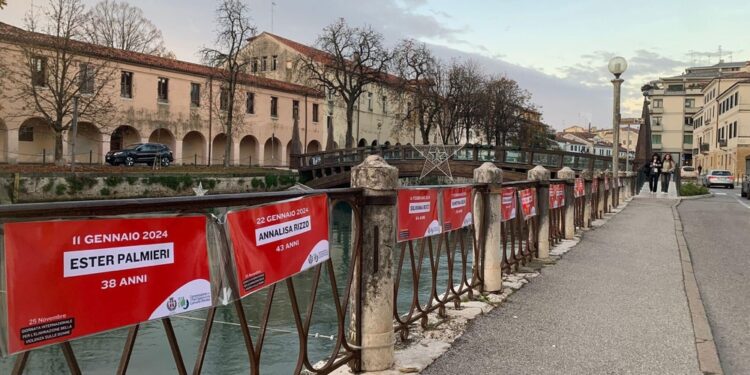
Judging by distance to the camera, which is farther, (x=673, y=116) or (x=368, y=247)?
(x=673, y=116)

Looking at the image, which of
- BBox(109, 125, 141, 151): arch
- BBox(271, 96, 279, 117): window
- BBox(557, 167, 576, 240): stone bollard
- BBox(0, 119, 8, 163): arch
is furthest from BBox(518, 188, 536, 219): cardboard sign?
BBox(271, 96, 279, 117): window

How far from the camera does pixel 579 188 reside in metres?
13.8

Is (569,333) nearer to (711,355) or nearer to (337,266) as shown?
(711,355)

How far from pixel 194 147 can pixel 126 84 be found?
8.58 m

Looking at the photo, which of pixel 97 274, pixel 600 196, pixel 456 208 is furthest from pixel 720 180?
pixel 97 274

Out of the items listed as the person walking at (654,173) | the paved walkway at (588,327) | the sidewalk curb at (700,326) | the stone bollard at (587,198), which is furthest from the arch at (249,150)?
the sidewalk curb at (700,326)

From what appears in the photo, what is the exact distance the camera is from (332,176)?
138ft

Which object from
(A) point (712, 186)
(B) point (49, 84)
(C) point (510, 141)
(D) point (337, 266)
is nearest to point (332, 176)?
(B) point (49, 84)

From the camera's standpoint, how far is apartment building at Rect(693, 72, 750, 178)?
2566 inches

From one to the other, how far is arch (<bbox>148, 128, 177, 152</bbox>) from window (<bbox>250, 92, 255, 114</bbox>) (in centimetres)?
815

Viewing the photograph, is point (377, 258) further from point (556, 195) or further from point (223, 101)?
point (223, 101)

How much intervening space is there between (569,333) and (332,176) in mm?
36704

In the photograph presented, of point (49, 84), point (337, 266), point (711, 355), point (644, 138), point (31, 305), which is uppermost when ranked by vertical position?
point (49, 84)

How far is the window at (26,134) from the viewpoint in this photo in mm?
37991
